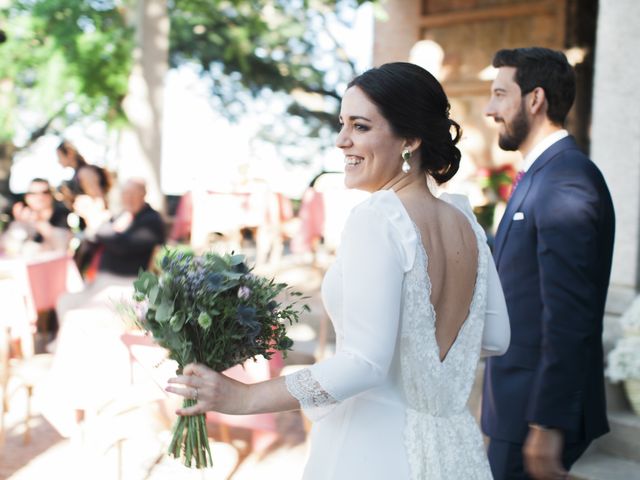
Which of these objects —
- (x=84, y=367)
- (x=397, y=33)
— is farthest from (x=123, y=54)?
(x=84, y=367)

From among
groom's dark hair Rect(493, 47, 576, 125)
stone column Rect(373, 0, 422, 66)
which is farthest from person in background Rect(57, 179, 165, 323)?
groom's dark hair Rect(493, 47, 576, 125)

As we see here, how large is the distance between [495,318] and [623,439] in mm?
2912

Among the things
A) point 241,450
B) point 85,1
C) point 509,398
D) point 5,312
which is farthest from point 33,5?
point 509,398

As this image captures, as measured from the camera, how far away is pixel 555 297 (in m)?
2.24

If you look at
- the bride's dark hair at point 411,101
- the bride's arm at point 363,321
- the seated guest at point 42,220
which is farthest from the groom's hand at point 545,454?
the seated guest at point 42,220

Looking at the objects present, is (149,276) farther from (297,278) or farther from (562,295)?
(297,278)

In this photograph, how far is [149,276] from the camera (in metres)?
1.79

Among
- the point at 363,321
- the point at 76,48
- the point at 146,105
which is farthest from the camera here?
the point at 76,48

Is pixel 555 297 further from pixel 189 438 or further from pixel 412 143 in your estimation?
pixel 189 438

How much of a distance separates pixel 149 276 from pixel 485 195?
603 cm

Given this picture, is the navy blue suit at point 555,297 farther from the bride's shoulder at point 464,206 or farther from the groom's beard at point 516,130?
the bride's shoulder at point 464,206

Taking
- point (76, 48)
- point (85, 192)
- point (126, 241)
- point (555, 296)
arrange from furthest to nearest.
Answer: point (76, 48) < point (85, 192) < point (126, 241) < point (555, 296)

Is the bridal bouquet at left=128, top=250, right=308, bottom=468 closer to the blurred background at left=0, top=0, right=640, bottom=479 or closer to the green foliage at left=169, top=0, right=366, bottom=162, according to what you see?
the blurred background at left=0, top=0, right=640, bottom=479

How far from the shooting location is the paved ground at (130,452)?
13.5 ft
